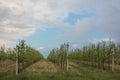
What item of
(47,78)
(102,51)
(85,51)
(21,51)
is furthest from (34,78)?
(85,51)

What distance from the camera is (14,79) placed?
119ft

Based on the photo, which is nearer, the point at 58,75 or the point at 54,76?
the point at 54,76

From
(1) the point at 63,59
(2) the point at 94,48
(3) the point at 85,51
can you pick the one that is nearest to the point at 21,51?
(1) the point at 63,59

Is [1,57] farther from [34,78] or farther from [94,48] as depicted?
[34,78]

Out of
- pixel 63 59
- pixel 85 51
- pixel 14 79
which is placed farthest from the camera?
pixel 85 51

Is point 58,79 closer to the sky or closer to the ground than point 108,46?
closer to the ground

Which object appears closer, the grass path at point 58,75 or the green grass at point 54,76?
the green grass at point 54,76

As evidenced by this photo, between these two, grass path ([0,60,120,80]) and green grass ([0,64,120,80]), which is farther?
grass path ([0,60,120,80])

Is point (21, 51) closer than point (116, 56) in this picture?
Yes

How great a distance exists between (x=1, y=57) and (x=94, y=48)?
2528 centimetres

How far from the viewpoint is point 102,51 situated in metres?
66.5

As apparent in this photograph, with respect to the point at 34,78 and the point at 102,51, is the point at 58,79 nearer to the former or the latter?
the point at 34,78

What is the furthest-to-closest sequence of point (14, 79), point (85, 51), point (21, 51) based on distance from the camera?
point (85, 51)
point (21, 51)
point (14, 79)

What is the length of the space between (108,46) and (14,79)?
117 feet
